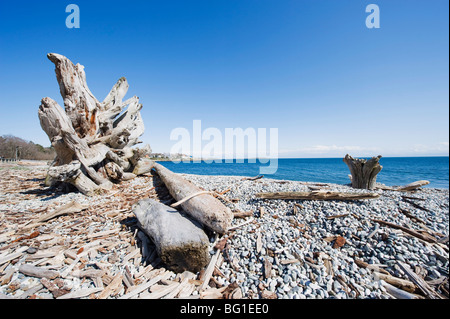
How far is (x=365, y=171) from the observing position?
300 inches

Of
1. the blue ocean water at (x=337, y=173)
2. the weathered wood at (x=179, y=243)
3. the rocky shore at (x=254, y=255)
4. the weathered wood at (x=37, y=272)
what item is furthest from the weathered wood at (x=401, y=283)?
the blue ocean water at (x=337, y=173)

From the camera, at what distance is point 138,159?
793 cm

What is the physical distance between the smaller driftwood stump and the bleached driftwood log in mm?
10644

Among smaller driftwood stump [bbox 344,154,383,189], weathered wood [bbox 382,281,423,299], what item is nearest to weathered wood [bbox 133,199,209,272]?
weathered wood [bbox 382,281,423,299]

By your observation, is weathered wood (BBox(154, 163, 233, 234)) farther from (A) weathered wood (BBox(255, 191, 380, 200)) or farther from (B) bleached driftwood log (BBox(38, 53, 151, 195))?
(B) bleached driftwood log (BBox(38, 53, 151, 195))

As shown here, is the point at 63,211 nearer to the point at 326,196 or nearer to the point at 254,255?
the point at 254,255

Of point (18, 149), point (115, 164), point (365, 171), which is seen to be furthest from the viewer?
point (18, 149)

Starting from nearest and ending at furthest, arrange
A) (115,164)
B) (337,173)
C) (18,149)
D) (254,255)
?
1. (254,255)
2. (115,164)
3. (18,149)
4. (337,173)

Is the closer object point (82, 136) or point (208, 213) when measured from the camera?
point (208, 213)

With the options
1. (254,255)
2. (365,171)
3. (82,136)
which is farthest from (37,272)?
(365,171)

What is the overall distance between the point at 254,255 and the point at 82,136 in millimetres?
7803

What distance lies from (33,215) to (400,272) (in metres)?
8.25

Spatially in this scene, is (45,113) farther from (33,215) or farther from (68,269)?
(68,269)

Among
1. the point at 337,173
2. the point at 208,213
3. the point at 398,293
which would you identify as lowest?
the point at 337,173
